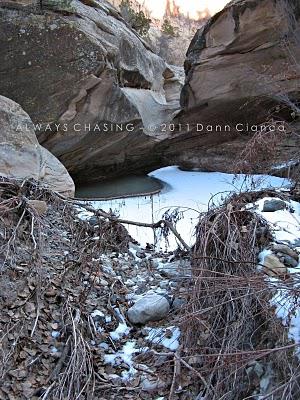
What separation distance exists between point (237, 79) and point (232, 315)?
6.52 m

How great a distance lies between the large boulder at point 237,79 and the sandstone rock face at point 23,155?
3163 mm

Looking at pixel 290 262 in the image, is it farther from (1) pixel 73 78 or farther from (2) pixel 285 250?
(1) pixel 73 78

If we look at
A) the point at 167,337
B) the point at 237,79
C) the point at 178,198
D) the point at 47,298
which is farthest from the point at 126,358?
the point at 237,79

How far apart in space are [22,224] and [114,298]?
2.90ft

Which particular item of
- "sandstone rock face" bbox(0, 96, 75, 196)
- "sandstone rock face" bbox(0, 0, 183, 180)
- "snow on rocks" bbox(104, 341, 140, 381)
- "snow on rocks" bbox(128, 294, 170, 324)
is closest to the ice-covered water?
"sandstone rock face" bbox(0, 96, 75, 196)

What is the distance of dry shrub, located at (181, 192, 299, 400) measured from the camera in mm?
1926

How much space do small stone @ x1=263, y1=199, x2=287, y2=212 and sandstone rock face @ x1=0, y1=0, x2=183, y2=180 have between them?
15.8ft

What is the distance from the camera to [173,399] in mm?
2357

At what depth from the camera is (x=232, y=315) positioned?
2391 mm

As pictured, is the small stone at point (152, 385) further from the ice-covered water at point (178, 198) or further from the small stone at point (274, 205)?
the ice-covered water at point (178, 198)

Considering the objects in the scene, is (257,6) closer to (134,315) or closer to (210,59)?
(210,59)

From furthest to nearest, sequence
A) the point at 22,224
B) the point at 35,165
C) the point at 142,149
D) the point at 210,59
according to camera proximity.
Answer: the point at 142,149 → the point at 210,59 → the point at 35,165 → the point at 22,224

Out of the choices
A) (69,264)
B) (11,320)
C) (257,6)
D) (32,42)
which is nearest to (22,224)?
(69,264)

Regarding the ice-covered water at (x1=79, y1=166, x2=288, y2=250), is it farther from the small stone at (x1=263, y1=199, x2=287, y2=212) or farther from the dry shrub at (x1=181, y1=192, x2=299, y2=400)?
the dry shrub at (x1=181, y1=192, x2=299, y2=400)
